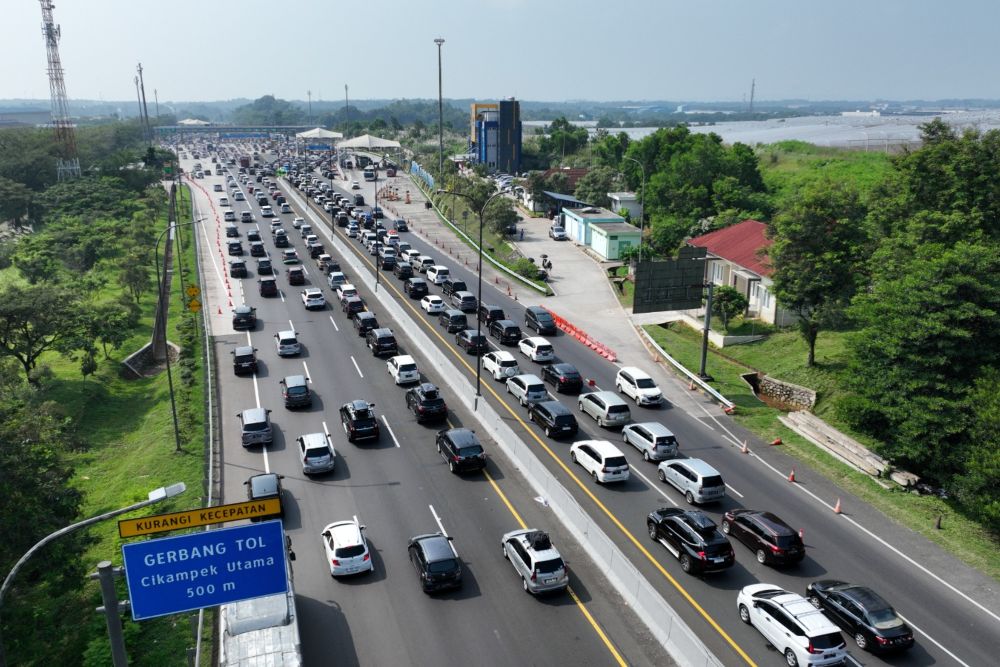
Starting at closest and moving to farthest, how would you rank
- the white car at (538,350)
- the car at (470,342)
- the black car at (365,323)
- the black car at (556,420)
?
the black car at (556,420), the white car at (538,350), the car at (470,342), the black car at (365,323)

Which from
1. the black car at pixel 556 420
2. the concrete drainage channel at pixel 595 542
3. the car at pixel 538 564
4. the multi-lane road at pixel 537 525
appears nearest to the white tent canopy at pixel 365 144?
the concrete drainage channel at pixel 595 542

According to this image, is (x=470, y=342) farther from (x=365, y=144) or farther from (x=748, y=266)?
(x=365, y=144)

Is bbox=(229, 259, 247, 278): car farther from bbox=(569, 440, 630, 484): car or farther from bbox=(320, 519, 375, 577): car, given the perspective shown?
bbox=(320, 519, 375, 577): car

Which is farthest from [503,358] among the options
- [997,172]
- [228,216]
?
[228,216]

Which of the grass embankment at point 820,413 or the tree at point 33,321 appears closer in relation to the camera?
the grass embankment at point 820,413

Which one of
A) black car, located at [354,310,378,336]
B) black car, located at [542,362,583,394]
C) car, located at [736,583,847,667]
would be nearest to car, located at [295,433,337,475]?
black car, located at [542,362,583,394]

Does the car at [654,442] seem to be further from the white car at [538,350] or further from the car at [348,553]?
the car at [348,553]

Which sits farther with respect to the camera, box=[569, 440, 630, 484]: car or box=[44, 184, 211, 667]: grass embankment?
box=[569, 440, 630, 484]: car
